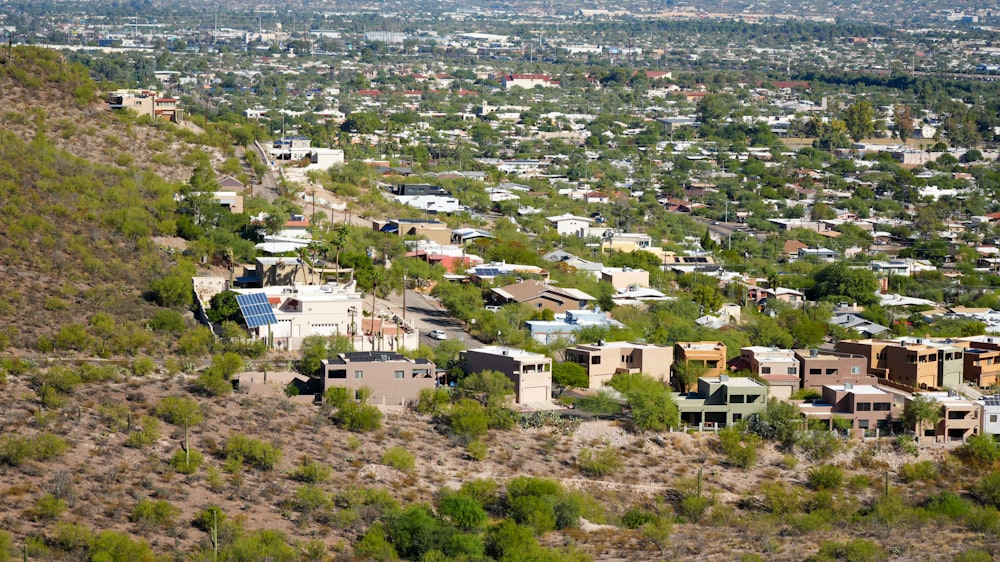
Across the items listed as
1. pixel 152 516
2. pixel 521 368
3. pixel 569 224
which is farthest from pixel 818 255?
pixel 152 516

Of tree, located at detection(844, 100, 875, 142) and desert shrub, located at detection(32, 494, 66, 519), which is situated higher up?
desert shrub, located at detection(32, 494, 66, 519)

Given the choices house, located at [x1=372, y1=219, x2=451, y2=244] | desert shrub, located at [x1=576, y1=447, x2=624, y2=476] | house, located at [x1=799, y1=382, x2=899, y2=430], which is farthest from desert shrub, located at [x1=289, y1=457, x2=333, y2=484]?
house, located at [x1=372, y1=219, x2=451, y2=244]

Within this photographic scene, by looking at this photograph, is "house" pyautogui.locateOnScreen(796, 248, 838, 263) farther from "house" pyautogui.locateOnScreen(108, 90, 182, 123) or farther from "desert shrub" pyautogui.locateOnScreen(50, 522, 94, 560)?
"desert shrub" pyautogui.locateOnScreen(50, 522, 94, 560)

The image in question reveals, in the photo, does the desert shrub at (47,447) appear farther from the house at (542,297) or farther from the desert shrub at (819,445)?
the house at (542,297)

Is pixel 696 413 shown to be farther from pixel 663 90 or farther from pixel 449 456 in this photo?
pixel 663 90

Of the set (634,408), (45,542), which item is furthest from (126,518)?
(634,408)

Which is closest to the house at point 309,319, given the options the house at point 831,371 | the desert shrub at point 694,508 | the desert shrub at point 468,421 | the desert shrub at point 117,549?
the desert shrub at point 468,421
